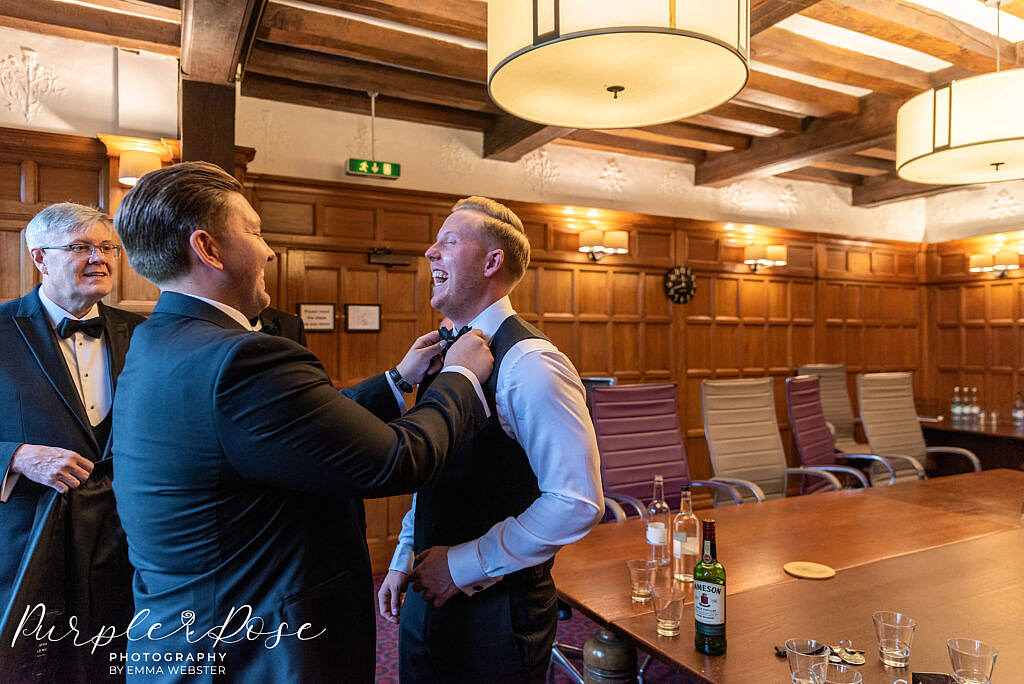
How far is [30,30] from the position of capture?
349 cm

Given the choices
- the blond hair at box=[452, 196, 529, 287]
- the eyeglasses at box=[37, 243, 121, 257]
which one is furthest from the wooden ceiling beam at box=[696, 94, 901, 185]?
the eyeglasses at box=[37, 243, 121, 257]

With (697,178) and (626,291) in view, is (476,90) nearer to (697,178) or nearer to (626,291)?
(626,291)

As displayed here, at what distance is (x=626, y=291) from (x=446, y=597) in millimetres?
4634

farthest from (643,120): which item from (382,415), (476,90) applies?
(476,90)

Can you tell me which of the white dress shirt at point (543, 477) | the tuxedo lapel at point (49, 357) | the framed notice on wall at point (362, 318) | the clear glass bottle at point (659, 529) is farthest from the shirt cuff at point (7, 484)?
the framed notice on wall at point (362, 318)

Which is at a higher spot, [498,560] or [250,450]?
[250,450]

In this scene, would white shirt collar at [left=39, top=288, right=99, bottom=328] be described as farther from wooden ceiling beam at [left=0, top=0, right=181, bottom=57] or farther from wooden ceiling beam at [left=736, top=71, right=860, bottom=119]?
wooden ceiling beam at [left=736, top=71, right=860, bottom=119]

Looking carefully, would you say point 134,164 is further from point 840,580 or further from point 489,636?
point 840,580

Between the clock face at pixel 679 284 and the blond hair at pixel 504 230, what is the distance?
452 centimetres

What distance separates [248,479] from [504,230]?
2.61ft

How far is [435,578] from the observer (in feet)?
4.26

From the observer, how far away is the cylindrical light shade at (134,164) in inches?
131

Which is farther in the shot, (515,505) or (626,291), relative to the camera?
(626,291)

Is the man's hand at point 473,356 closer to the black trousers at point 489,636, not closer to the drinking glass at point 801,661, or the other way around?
the black trousers at point 489,636
